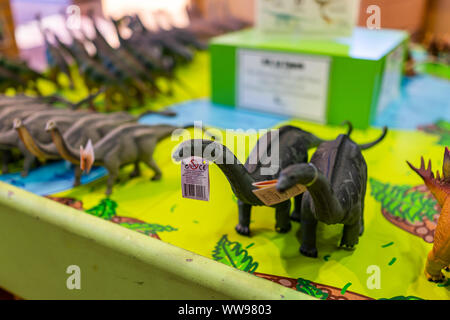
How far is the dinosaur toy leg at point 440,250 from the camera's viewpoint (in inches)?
33.8

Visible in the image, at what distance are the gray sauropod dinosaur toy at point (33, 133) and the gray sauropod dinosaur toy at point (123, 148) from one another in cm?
17

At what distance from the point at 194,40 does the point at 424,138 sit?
1698 mm

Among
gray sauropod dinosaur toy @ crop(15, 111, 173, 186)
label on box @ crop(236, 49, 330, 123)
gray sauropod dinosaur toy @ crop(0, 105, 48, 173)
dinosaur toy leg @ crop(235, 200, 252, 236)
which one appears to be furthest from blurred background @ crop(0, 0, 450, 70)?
dinosaur toy leg @ crop(235, 200, 252, 236)

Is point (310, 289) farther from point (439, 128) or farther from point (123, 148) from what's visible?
point (439, 128)

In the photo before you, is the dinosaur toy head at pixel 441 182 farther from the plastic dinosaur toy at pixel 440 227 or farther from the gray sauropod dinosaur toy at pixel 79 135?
the gray sauropod dinosaur toy at pixel 79 135

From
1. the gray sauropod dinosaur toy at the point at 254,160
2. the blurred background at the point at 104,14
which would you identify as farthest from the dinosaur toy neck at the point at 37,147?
the blurred background at the point at 104,14

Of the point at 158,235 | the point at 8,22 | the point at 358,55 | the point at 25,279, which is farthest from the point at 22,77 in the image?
the point at 358,55

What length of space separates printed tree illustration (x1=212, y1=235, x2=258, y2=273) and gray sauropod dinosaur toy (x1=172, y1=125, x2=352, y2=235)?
6 cm

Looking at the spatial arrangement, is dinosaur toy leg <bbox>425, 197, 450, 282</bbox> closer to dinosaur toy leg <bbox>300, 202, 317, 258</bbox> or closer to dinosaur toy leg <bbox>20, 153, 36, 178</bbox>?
dinosaur toy leg <bbox>300, 202, 317, 258</bbox>

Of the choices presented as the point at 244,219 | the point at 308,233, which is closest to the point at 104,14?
the point at 244,219

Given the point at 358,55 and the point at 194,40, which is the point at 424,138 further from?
the point at 194,40

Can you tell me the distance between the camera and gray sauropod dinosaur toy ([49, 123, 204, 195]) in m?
1.26

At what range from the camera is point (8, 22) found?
2391 mm

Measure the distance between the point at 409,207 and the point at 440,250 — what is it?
0.37m
